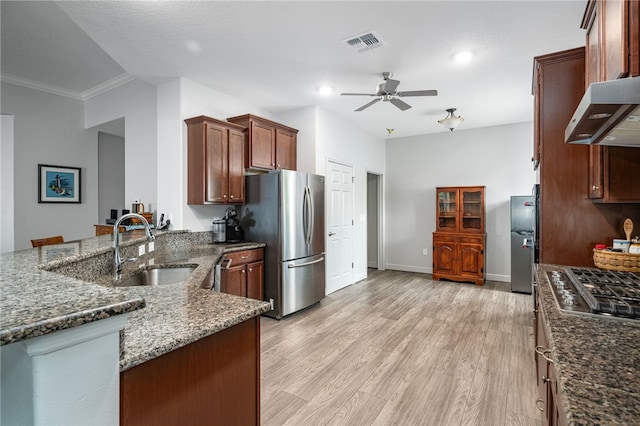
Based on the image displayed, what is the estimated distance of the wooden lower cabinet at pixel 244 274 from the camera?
318cm

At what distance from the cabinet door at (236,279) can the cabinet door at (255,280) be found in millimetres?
63

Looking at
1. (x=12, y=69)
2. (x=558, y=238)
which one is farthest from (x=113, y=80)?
(x=558, y=238)

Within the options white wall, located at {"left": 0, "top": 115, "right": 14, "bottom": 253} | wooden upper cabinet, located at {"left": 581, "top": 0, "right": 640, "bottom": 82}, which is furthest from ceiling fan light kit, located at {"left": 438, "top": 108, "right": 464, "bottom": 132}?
white wall, located at {"left": 0, "top": 115, "right": 14, "bottom": 253}

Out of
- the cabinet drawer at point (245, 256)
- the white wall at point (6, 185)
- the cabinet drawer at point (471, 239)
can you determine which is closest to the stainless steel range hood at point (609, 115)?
the cabinet drawer at point (245, 256)

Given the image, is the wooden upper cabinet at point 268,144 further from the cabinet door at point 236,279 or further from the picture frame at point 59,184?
the picture frame at point 59,184

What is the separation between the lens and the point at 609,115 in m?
1.25

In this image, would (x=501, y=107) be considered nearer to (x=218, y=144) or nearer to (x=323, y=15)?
(x=323, y=15)

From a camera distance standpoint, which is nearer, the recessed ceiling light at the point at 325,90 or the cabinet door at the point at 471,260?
the recessed ceiling light at the point at 325,90

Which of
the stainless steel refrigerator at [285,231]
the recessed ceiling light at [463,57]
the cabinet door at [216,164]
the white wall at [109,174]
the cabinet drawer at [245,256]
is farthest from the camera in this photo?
the white wall at [109,174]

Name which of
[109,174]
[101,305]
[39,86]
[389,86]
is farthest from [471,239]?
[39,86]

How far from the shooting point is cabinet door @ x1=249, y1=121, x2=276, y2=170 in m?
3.83

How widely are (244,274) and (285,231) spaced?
2.14 ft

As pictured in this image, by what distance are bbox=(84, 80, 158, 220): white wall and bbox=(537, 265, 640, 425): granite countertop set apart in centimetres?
394

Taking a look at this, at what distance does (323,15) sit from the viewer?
7.63 ft
